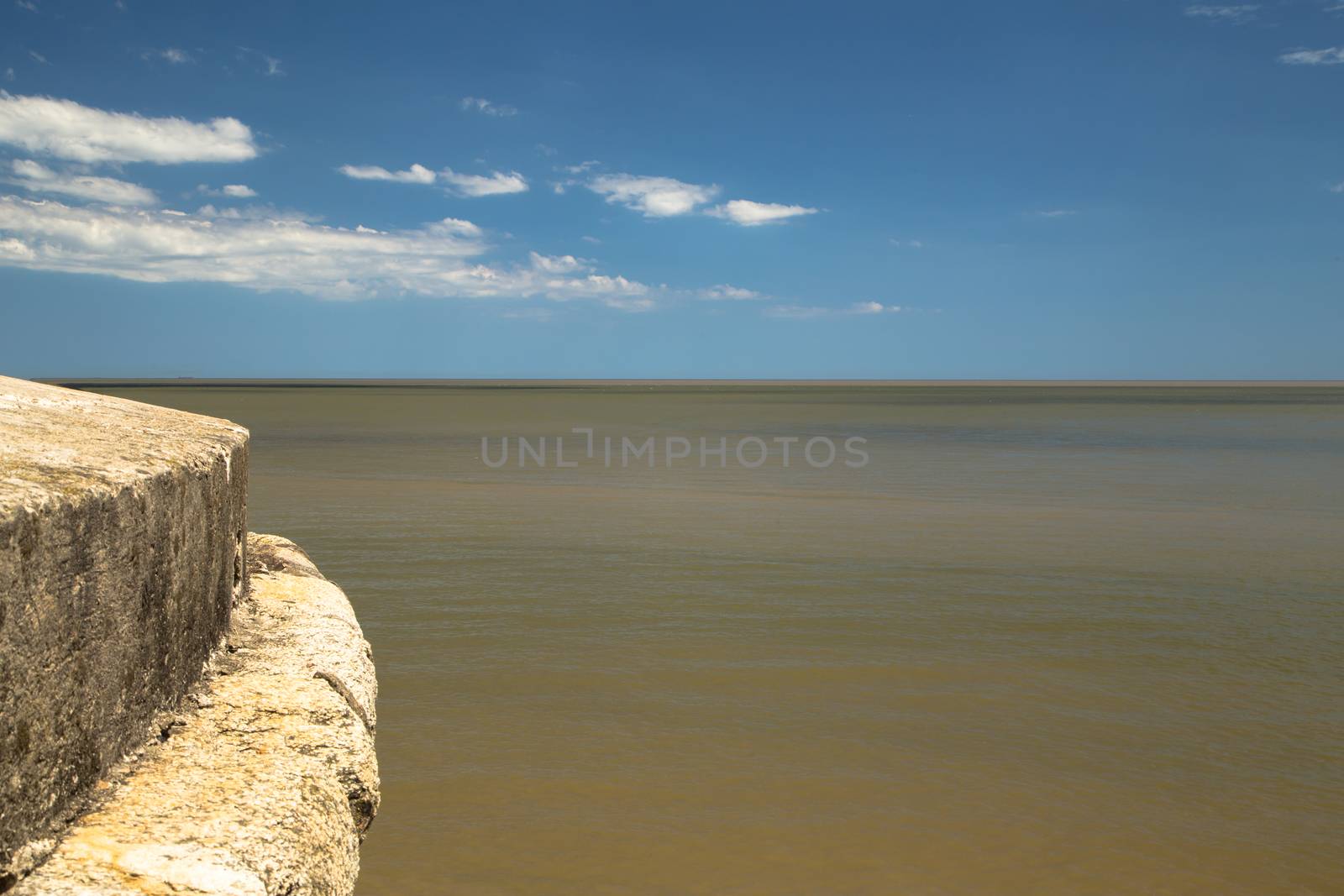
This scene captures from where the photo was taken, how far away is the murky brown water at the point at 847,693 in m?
3.49

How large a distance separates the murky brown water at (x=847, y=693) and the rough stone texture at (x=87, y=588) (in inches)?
58.1

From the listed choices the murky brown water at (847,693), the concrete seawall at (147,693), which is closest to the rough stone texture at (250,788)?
the concrete seawall at (147,693)

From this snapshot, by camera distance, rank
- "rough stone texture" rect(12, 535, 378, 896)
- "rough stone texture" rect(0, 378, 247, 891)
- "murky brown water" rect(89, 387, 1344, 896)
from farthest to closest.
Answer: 1. "murky brown water" rect(89, 387, 1344, 896)
2. "rough stone texture" rect(12, 535, 378, 896)
3. "rough stone texture" rect(0, 378, 247, 891)

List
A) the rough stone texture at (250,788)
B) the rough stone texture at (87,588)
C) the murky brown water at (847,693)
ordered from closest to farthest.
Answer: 1. the rough stone texture at (87,588)
2. the rough stone texture at (250,788)
3. the murky brown water at (847,693)

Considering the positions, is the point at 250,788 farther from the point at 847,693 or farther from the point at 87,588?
the point at 847,693

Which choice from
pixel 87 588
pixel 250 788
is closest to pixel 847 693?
pixel 250 788

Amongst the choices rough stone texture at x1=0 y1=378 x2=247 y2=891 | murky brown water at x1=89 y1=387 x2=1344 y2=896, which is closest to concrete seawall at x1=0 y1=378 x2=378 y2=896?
rough stone texture at x1=0 y1=378 x2=247 y2=891

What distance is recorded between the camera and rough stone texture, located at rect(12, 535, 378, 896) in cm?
162

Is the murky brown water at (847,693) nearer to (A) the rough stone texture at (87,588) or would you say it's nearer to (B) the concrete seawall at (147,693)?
(B) the concrete seawall at (147,693)

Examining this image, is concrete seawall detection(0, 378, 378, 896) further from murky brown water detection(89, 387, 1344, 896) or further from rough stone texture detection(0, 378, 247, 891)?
murky brown water detection(89, 387, 1344, 896)

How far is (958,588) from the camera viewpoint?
281 inches

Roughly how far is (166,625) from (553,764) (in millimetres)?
2292

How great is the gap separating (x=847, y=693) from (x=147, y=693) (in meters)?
3.59

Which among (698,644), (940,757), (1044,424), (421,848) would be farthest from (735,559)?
(1044,424)
